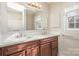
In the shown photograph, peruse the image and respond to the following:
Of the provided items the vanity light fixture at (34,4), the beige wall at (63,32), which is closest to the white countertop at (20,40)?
the beige wall at (63,32)

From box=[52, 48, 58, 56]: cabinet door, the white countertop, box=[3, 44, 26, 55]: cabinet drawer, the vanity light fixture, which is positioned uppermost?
the vanity light fixture

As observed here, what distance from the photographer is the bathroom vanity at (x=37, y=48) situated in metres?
1.47

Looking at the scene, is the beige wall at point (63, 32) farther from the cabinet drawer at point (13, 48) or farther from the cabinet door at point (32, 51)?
the cabinet drawer at point (13, 48)

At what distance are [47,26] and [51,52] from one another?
35 cm

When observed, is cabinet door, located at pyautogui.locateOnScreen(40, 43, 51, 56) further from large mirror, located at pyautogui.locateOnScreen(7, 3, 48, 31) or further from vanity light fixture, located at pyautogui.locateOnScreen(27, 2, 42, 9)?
vanity light fixture, located at pyautogui.locateOnScreen(27, 2, 42, 9)

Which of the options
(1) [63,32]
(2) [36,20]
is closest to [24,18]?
(2) [36,20]

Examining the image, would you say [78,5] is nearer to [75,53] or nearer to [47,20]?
[47,20]

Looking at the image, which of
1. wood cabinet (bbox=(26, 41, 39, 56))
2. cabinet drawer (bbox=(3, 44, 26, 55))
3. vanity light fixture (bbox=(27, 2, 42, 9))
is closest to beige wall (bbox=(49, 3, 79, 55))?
vanity light fixture (bbox=(27, 2, 42, 9))

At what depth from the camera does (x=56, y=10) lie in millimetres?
1566

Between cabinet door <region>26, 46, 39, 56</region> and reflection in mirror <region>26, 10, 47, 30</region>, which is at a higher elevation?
reflection in mirror <region>26, 10, 47, 30</region>

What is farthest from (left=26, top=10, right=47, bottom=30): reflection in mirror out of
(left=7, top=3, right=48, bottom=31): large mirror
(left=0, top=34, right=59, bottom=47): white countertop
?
(left=0, top=34, right=59, bottom=47): white countertop

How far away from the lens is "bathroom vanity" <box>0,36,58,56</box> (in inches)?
57.8

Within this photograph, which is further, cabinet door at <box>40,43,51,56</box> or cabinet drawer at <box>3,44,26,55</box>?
cabinet door at <box>40,43,51,56</box>

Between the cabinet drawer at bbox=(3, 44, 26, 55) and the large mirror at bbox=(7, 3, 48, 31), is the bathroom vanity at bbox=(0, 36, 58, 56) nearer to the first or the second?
the cabinet drawer at bbox=(3, 44, 26, 55)
